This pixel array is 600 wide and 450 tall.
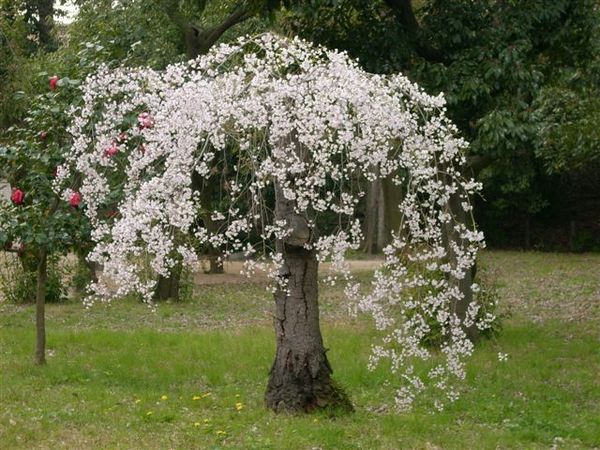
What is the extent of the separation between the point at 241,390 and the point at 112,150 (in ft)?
9.52

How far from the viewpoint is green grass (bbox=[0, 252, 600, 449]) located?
7.17 m

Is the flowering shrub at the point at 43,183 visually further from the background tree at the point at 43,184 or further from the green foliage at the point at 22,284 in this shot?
the green foliage at the point at 22,284

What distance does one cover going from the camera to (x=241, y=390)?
8914 millimetres

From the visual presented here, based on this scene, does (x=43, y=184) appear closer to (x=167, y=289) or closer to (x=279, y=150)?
(x=279, y=150)

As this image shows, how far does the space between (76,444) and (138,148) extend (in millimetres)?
2280

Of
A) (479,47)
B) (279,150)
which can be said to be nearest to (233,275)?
(479,47)

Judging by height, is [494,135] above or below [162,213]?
above

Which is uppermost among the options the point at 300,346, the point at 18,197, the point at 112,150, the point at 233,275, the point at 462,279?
the point at 112,150

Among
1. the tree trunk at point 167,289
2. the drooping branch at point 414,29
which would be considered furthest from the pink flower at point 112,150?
the tree trunk at point 167,289

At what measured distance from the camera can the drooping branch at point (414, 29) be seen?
947 centimetres

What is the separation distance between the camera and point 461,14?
9461mm

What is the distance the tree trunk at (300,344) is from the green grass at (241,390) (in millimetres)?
158

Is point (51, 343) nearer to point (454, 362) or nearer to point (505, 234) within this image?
point (454, 362)

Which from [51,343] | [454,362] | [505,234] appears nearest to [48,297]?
[51,343]
